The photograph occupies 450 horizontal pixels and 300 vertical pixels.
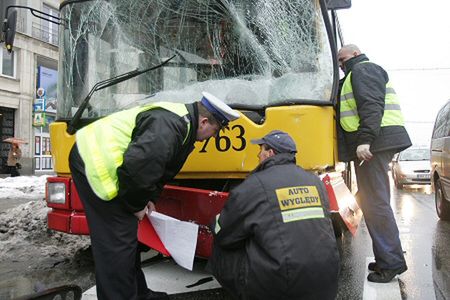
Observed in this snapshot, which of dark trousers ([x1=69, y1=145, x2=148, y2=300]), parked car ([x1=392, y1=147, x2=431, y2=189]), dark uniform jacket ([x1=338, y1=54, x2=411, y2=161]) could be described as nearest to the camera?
dark trousers ([x1=69, y1=145, x2=148, y2=300])

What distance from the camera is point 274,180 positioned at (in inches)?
96.3

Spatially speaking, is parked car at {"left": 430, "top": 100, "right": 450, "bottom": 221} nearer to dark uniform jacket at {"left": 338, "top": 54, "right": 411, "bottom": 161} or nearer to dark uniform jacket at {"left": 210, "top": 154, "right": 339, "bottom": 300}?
dark uniform jacket at {"left": 338, "top": 54, "right": 411, "bottom": 161}

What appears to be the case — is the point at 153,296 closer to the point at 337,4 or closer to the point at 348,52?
the point at 348,52

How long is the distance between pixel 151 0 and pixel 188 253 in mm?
2163

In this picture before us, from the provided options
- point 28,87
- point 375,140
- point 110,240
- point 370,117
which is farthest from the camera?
point 28,87

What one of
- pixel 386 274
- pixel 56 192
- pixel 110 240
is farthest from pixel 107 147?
pixel 386 274

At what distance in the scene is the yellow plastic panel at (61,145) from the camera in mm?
3879

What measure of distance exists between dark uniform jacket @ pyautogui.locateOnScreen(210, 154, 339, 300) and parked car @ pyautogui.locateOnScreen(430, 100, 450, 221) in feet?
18.3

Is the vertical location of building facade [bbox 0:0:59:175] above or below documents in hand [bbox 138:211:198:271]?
above

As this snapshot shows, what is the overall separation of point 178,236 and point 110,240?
2.13ft

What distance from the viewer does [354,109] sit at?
377 cm

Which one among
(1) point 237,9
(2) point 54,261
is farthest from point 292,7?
(2) point 54,261

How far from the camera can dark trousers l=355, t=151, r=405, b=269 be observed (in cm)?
381

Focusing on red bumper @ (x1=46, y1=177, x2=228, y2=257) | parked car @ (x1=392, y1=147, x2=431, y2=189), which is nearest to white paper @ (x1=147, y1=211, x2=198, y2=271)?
red bumper @ (x1=46, y1=177, x2=228, y2=257)
